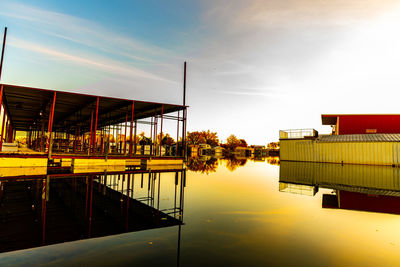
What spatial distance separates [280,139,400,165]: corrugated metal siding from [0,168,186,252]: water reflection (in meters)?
31.6

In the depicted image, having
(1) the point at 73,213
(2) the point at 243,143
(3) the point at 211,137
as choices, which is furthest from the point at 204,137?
(1) the point at 73,213

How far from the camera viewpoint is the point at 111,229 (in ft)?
15.2

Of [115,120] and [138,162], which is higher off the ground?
[115,120]

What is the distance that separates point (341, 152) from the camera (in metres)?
32.1

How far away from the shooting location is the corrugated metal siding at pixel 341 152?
28734 millimetres

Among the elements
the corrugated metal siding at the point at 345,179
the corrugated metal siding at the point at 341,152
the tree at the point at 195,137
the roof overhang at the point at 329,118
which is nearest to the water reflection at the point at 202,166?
the corrugated metal siding at the point at 345,179

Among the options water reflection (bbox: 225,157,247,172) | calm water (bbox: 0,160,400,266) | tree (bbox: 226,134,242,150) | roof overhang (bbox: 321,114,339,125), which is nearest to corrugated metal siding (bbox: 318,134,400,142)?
roof overhang (bbox: 321,114,339,125)

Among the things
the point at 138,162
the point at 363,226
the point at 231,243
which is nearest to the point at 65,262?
the point at 231,243

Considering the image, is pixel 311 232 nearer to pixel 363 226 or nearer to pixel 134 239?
pixel 363 226

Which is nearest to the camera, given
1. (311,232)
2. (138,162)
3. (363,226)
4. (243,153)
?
(311,232)

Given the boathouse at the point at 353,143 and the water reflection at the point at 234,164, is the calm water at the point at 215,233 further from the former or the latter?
the boathouse at the point at 353,143

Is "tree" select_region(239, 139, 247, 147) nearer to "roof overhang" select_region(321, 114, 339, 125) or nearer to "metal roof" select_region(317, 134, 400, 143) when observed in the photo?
"roof overhang" select_region(321, 114, 339, 125)

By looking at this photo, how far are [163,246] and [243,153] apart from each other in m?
89.0

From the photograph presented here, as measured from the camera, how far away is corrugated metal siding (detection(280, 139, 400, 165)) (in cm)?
2873
